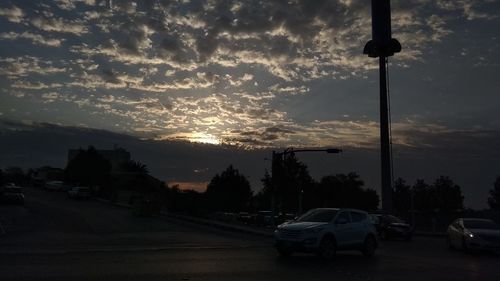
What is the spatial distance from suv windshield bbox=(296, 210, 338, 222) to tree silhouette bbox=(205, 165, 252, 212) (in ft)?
196

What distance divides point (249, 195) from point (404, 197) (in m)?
46.2

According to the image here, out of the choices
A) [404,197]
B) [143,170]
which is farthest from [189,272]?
[404,197]

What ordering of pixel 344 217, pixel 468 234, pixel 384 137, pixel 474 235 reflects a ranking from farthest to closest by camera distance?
1. pixel 384 137
2. pixel 468 234
3. pixel 474 235
4. pixel 344 217

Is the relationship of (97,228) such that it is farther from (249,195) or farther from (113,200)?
(249,195)

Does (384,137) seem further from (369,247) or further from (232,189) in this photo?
(232,189)

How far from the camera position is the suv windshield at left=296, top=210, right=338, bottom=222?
63.8 ft

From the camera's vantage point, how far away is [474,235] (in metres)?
22.4

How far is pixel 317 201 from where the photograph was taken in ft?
301

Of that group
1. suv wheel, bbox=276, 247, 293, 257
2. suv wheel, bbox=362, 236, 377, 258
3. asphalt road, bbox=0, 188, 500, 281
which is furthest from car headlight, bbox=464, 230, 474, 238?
suv wheel, bbox=276, 247, 293, 257

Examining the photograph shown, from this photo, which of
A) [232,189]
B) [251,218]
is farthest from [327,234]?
[232,189]

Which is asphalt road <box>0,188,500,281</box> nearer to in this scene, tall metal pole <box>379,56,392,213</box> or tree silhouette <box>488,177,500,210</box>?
tall metal pole <box>379,56,392,213</box>

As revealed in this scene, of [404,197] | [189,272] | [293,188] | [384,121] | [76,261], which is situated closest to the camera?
[189,272]

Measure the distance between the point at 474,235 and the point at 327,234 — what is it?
7.25 m

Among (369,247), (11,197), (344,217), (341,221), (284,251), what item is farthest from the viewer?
(11,197)
